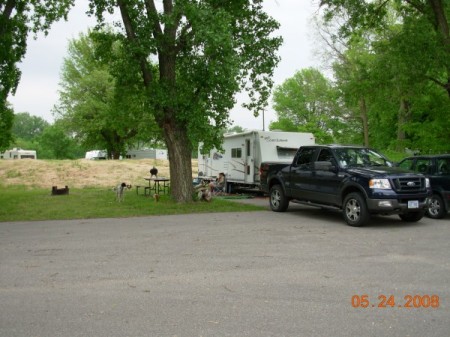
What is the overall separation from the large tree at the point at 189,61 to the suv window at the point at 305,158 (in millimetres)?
2973

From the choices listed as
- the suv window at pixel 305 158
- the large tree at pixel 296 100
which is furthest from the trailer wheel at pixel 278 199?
the large tree at pixel 296 100

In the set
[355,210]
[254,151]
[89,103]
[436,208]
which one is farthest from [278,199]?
[89,103]

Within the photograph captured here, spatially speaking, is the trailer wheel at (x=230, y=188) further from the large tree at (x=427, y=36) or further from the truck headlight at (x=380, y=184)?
the truck headlight at (x=380, y=184)

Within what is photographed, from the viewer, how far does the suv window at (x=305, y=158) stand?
43.7 feet

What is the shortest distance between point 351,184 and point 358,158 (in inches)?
52.9

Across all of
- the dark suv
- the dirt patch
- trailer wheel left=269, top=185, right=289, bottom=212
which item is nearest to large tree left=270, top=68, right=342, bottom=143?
the dirt patch

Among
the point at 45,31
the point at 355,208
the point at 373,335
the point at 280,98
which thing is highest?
the point at 280,98

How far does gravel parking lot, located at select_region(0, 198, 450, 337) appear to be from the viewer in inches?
175

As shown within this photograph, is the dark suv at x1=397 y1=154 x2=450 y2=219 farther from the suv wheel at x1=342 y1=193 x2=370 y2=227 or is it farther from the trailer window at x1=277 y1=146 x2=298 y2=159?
the trailer window at x1=277 y1=146 x2=298 y2=159

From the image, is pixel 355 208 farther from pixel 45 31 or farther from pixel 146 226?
pixel 45 31

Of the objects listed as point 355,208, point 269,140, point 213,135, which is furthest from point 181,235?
point 269,140

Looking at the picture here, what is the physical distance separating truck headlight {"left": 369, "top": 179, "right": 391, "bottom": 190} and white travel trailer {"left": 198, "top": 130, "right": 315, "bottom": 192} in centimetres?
862

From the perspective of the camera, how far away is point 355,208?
11.2 meters

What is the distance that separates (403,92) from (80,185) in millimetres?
18852
